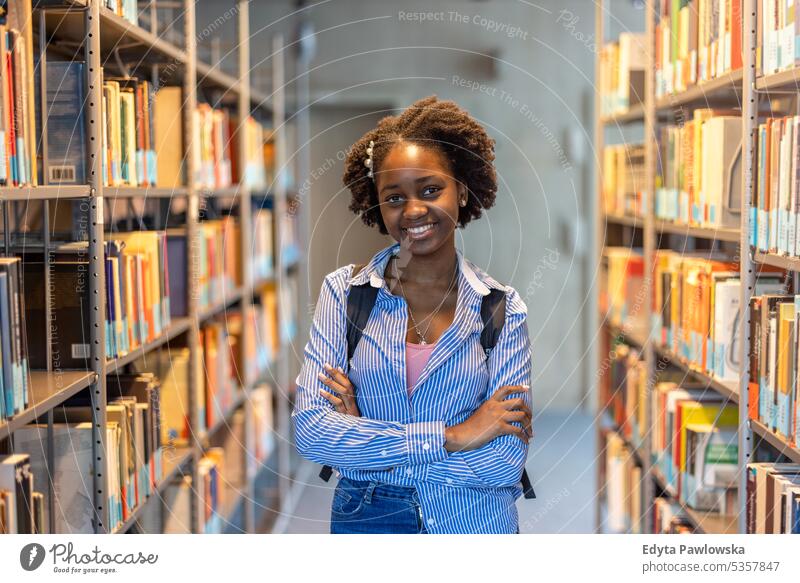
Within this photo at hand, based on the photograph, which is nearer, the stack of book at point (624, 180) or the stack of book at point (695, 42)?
the stack of book at point (695, 42)

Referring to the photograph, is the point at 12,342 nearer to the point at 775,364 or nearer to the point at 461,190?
the point at 461,190

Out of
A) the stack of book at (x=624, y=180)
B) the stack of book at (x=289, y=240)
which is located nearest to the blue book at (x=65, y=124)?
the stack of book at (x=624, y=180)

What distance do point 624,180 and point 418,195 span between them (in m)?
2.23

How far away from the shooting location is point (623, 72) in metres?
3.77

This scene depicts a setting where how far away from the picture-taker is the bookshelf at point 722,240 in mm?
2006

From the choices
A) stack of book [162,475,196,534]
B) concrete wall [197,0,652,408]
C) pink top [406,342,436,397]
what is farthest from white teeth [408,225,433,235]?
stack of book [162,475,196,534]

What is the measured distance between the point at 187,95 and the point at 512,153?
1230mm

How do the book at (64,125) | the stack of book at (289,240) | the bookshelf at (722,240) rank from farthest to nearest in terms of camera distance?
the stack of book at (289,240), the bookshelf at (722,240), the book at (64,125)

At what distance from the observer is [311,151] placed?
217 cm

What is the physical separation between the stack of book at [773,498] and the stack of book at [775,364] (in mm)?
99

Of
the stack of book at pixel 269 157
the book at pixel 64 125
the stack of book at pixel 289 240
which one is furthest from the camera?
the stack of book at pixel 269 157

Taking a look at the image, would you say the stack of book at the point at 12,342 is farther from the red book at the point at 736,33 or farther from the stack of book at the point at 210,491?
the red book at the point at 736,33
